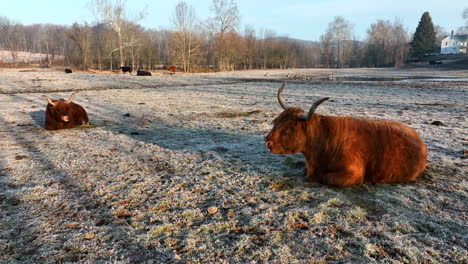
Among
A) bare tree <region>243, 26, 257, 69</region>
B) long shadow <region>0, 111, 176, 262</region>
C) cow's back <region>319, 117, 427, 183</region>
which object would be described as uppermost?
bare tree <region>243, 26, 257, 69</region>

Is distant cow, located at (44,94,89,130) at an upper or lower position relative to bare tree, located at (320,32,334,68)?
lower

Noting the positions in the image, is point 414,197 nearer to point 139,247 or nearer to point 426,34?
point 139,247

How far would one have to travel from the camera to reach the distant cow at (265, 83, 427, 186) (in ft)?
13.4

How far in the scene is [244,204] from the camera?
374cm

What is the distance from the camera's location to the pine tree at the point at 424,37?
88875mm

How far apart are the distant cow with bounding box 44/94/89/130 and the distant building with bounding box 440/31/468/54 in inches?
5036

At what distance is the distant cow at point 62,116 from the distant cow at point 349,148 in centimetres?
653

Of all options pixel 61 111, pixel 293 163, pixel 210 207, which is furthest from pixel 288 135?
pixel 61 111

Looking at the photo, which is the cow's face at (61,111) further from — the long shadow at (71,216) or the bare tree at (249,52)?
the bare tree at (249,52)

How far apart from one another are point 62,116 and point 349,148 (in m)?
7.48

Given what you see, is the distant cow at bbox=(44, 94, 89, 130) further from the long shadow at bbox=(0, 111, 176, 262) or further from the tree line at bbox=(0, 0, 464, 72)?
the tree line at bbox=(0, 0, 464, 72)

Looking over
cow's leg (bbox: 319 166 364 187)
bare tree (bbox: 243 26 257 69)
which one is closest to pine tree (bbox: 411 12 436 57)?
bare tree (bbox: 243 26 257 69)

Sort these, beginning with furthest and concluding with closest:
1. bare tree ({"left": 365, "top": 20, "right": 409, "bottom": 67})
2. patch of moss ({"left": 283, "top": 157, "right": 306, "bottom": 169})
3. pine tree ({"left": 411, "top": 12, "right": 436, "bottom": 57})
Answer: bare tree ({"left": 365, "top": 20, "right": 409, "bottom": 67}), pine tree ({"left": 411, "top": 12, "right": 436, "bottom": 57}), patch of moss ({"left": 283, "top": 157, "right": 306, "bottom": 169})

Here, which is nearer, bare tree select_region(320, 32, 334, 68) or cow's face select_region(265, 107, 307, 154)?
cow's face select_region(265, 107, 307, 154)
